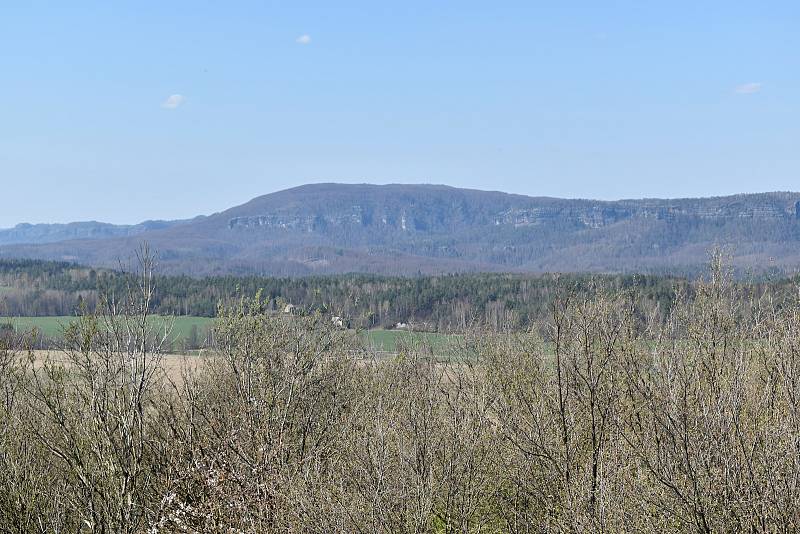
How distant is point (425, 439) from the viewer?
18.5 meters

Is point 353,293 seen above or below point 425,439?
below

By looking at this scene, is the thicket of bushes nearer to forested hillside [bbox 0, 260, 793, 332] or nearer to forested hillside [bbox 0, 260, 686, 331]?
forested hillside [bbox 0, 260, 793, 332]

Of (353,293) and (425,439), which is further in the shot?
(353,293)

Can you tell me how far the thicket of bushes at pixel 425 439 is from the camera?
14.0m

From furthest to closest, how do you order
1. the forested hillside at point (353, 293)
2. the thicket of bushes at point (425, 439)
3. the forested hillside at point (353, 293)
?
1. the forested hillside at point (353, 293)
2. the forested hillside at point (353, 293)
3. the thicket of bushes at point (425, 439)

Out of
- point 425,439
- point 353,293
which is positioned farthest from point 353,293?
point 425,439

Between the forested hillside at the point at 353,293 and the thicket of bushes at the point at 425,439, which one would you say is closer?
the thicket of bushes at the point at 425,439

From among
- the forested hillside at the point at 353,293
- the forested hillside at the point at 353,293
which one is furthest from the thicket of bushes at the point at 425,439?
the forested hillside at the point at 353,293

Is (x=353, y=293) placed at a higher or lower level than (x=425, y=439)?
lower

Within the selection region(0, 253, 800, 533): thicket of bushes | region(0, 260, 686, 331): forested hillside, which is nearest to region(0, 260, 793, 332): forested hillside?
region(0, 260, 686, 331): forested hillside

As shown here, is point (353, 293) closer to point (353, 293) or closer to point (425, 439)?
point (353, 293)

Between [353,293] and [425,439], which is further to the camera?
[353,293]

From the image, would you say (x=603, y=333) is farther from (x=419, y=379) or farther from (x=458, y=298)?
(x=458, y=298)

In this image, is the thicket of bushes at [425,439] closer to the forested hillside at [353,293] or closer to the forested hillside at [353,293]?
the forested hillside at [353,293]
